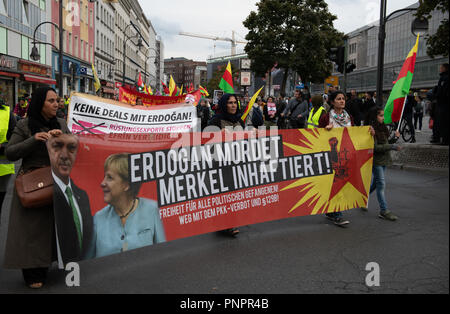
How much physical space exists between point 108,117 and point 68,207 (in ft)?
12.3

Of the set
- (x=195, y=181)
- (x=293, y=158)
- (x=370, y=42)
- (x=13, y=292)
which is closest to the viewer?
(x=13, y=292)

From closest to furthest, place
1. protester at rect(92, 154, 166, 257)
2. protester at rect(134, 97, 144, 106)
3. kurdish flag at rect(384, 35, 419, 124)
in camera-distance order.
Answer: protester at rect(92, 154, 166, 257)
kurdish flag at rect(384, 35, 419, 124)
protester at rect(134, 97, 144, 106)

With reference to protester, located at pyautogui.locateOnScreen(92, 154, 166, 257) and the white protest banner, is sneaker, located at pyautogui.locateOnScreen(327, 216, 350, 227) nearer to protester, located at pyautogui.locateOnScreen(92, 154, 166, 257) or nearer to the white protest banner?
protester, located at pyautogui.locateOnScreen(92, 154, 166, 257)

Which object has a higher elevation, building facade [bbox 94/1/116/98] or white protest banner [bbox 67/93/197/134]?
building facade [bbox 94/1/116/98]

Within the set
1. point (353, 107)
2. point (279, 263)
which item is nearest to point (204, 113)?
point (353, 107)

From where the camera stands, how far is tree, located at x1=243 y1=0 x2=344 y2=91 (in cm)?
3941

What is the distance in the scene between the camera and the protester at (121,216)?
14.0 ft

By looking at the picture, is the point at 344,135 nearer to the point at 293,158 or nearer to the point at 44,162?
the point at 293,158

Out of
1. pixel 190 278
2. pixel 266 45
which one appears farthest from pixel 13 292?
pixel 266 45

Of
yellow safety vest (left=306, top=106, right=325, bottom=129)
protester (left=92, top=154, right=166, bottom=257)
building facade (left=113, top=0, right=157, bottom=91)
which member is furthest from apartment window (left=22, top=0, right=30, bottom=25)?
protester (left=92, top=154, right=166, bottom=257)

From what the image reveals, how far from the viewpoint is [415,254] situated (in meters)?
4.76

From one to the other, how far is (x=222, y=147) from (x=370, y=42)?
82580 millimetres

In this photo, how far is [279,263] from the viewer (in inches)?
179

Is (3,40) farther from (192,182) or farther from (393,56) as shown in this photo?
(393,56)
